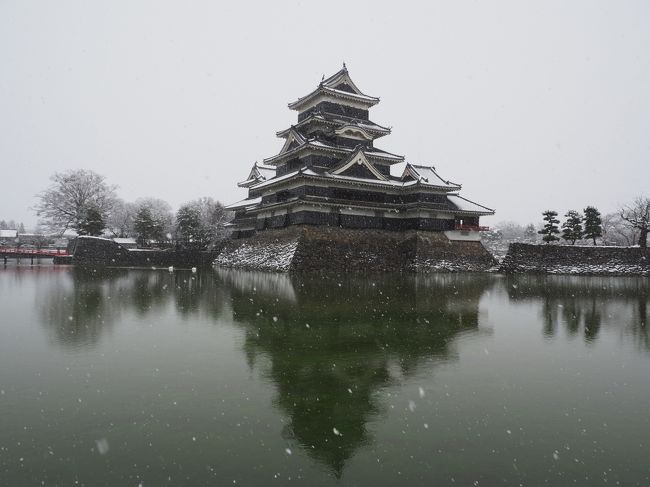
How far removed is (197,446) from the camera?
397cm

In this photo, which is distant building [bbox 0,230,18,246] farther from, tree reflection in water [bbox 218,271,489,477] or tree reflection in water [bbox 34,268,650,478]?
tree reflection in water [bbox 218,271,489,477]

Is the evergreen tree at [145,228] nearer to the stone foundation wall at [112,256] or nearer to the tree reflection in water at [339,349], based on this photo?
the stone foundation wall at [112,256]

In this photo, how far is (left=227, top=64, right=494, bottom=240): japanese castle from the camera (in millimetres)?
31688

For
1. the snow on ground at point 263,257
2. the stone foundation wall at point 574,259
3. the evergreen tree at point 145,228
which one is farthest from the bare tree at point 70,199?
the stone foundation wall at point 574,259

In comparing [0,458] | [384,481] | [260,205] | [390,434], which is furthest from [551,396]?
[260,205]

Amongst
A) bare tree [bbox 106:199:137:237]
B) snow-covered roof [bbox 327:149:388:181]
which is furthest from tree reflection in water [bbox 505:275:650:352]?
bare tree [bbox 106:199:137:237]

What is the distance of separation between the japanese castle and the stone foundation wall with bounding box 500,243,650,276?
4.49 m

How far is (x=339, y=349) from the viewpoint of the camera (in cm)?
760

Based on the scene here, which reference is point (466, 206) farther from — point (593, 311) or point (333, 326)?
point (333, 326)

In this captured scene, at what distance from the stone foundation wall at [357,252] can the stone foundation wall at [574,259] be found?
250 cm

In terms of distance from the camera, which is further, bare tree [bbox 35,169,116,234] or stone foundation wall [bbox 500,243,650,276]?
bare tree [bbox 35,169,116,234]

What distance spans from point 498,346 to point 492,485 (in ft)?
16.9

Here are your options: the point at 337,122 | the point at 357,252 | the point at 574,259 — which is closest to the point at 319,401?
the point at 357,252

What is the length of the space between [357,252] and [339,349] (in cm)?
2352
